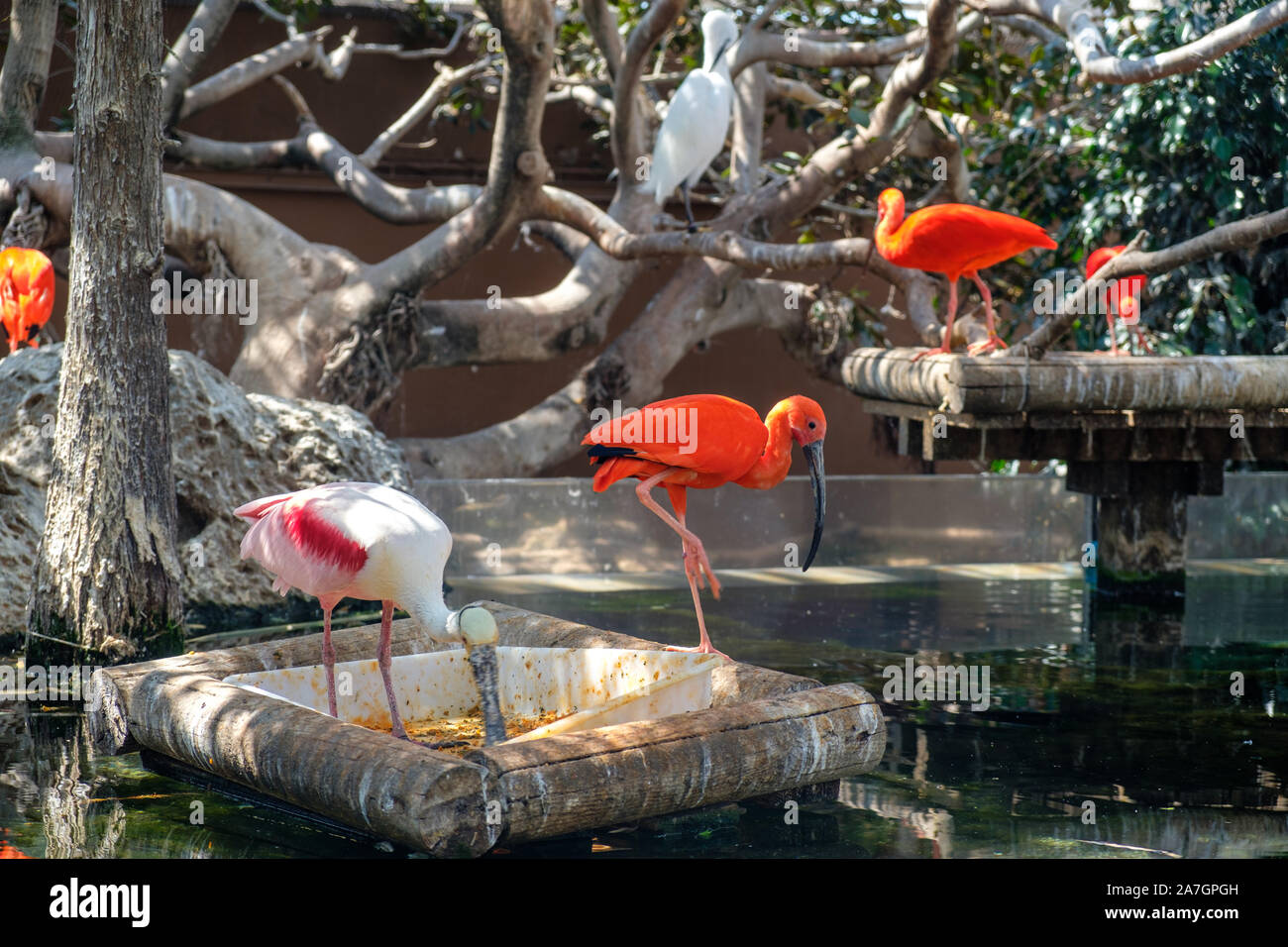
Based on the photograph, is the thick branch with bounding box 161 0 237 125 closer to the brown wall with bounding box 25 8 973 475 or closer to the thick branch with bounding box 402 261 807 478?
the brown wall with bounding box 25 8 973 475

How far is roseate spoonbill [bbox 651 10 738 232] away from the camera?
8.04 metres

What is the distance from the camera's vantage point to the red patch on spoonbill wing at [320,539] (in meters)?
4.12

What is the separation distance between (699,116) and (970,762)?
4.40 meters

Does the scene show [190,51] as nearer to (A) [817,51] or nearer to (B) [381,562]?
(A) [817,51]

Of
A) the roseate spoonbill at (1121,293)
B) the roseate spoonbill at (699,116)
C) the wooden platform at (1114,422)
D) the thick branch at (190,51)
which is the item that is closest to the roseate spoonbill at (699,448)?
the wooden platform at (1114,422)

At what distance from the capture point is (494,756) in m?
3.58

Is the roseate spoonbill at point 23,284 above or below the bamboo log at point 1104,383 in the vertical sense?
above

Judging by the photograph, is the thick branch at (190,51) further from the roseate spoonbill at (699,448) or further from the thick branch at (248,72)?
the roseate spoonbill at (699,448)

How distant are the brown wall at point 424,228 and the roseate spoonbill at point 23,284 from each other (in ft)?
8.12

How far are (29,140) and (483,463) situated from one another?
3243 millimetres

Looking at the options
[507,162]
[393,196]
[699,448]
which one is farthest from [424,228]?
[699,448]

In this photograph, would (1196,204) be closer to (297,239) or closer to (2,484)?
(297,239)

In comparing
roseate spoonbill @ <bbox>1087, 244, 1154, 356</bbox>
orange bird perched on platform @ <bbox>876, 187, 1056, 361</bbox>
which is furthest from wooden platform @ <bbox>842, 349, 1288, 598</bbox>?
orange bird perched on platform @ <bbox>876, 187, 1056, 361</bbox>
